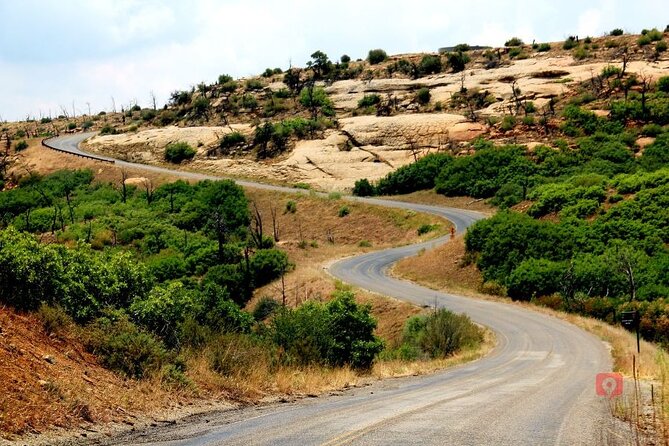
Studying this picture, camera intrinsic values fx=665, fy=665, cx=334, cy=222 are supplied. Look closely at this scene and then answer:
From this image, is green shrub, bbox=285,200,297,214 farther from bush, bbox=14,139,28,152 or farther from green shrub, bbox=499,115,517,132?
bush, bbox=14,139,28,152

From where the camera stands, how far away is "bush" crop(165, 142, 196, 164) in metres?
97.5

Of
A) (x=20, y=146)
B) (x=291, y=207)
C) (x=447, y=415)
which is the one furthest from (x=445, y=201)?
(x=20, y=146)

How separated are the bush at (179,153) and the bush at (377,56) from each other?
47.0 metres

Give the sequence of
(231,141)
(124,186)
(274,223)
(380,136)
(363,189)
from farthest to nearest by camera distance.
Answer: (231,141), (380,136), (124,186), (363,189), (274,223)

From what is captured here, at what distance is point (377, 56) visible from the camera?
129m

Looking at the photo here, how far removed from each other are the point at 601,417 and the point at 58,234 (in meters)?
61.5

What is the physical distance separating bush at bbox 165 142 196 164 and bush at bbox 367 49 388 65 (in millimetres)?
47004

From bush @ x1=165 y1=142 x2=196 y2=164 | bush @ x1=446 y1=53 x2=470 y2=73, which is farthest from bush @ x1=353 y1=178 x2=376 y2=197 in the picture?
bush @ x1=446 y1=53 x2=470 y2=73

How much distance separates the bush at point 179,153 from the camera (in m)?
→ 97.5

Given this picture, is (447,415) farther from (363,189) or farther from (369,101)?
(369,101)

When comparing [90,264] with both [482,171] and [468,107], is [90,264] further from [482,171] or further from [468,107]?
[468,107]

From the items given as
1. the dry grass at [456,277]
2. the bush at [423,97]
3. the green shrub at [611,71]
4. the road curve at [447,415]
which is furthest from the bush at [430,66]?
the road curve at [447,415]

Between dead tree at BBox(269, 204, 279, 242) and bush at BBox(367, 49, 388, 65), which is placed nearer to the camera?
dead tree at BBox(269, 204, 279, 242)

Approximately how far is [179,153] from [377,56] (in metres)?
49.3
